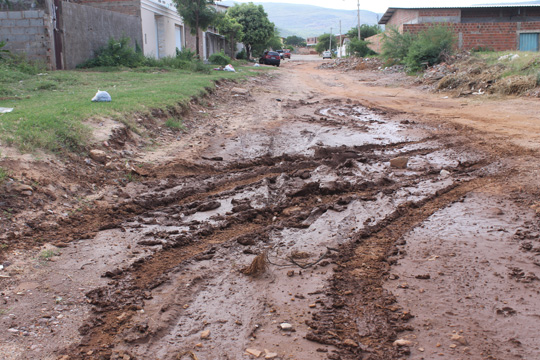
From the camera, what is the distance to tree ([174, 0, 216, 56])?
2327 centimetres

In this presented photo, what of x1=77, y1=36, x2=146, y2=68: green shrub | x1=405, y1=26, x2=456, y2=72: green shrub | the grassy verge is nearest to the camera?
the grassy verge

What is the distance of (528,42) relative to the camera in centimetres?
2712

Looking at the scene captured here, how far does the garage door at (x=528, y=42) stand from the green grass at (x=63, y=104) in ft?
75.0

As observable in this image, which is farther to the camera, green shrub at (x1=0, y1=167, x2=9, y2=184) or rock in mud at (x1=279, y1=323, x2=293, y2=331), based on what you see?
green shrub at (x1=0, y1=167, x2=9, y2=184)

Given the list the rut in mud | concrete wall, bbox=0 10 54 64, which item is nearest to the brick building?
concrete wall, bbox=0 10 54 64

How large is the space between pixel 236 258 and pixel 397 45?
24219 millimetres

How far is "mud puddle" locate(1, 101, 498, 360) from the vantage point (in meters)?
2.52

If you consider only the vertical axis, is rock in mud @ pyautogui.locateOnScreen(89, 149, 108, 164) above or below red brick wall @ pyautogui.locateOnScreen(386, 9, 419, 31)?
below

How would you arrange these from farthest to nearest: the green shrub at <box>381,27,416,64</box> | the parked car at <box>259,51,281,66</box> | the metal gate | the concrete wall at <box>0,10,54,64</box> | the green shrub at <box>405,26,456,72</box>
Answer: the parked car at <box>259,51,281,66</box> < the metal gate < the green shrub at <box>381,27,416,64</box> < the green shrub at <box>405,26,456,72</box> < the concrete wall at <box>0,10,54,64</box>

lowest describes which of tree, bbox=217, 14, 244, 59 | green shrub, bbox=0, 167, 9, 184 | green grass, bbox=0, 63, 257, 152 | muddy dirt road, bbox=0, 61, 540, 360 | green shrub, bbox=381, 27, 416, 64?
muddy dirt road, bbox=0, 61, 540, 360

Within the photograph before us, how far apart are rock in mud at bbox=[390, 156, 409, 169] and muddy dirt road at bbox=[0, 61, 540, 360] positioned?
7 cm

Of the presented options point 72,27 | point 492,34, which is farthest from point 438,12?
point 72,27

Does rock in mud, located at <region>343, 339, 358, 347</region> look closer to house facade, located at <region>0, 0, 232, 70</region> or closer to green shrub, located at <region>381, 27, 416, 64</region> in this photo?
house facade, located at <region>0, 0, 232, 70</region>

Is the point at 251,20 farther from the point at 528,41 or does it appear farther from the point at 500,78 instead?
the point at 500,78
